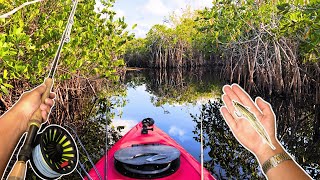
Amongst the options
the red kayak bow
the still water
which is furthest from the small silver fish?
the still water

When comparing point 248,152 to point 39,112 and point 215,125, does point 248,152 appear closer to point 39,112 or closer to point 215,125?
point 215,125

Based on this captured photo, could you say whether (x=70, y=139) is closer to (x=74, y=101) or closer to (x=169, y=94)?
(x=74, y=101)

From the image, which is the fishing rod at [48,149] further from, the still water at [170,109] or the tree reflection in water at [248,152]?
the still water at [170,109]

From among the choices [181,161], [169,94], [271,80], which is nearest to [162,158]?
[181,161]

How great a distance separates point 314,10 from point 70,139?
18.0ft

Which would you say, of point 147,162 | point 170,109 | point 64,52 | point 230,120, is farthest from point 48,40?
point 170,109

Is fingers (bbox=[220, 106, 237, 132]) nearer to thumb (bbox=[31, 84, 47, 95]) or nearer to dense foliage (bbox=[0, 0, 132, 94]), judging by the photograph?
thumb (bbox=[31, 84, 47, 95])

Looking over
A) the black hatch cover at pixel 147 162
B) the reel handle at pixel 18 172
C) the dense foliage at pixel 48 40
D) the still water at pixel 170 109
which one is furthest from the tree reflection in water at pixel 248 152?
the reel handle at pixel 18 172

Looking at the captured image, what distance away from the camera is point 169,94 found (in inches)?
529

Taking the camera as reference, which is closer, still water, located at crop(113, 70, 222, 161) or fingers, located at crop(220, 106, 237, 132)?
fingers, located at crop(220, 106, 237, 132)

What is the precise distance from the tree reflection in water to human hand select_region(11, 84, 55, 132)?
4.00 metres

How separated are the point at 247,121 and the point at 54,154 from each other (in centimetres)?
59

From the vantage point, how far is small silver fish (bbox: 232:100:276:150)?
0.69 m

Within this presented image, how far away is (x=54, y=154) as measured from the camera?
3.19ft
